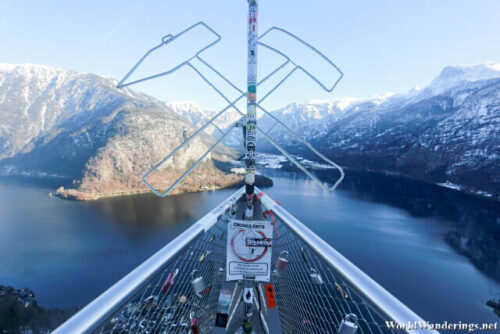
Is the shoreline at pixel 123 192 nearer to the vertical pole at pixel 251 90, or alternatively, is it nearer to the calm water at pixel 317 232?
the calm water at pixel 317 232

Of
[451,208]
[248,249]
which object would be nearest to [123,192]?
[248,249]

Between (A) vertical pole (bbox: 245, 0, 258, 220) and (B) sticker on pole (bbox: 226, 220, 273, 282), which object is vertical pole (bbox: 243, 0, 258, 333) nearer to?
(A) vertical pole (bbox: 245, 0, 258, 220)

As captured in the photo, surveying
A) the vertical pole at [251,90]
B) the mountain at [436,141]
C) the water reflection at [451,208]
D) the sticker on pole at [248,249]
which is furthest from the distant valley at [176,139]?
the sticker on pole at [248,249]

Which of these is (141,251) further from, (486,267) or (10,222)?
(486,267)

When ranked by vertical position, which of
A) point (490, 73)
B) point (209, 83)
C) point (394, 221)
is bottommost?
point (394, 221)

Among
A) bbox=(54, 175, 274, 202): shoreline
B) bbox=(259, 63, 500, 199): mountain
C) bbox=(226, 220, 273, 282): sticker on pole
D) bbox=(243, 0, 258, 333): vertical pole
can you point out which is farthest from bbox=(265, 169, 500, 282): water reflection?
bbox=(243, 0, 258, 333): vertical pole

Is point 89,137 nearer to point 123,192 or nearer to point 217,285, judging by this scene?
point 123,192

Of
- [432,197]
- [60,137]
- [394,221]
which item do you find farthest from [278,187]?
[60,137]
